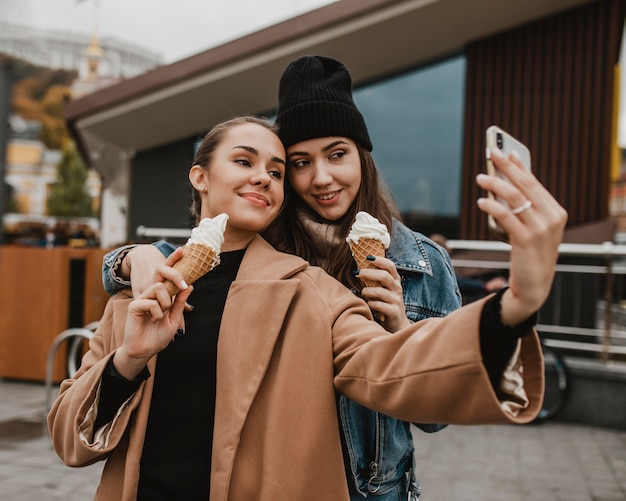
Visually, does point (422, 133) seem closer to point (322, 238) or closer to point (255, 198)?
point (322, 238)

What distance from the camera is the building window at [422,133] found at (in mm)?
9336

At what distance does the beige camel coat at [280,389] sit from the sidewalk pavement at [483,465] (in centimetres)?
327

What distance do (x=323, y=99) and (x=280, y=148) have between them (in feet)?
0.83

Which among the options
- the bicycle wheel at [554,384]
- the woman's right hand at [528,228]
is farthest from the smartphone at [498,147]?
the bicycle wheel at [554,384]

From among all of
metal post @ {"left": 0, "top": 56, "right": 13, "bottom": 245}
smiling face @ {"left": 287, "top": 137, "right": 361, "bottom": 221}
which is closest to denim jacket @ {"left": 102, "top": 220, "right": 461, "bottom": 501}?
smiling face @ {"left": 287, "top": 137, "right": 361, "bottom": 221}

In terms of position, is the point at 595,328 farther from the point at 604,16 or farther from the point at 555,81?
the point at 604,16

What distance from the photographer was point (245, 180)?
5.91ft

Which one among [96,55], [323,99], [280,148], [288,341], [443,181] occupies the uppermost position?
[96,55]

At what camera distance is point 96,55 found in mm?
55875

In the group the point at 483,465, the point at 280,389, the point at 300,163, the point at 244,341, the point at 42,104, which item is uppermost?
the point at 42,104

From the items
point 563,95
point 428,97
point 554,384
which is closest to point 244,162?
point 554,384

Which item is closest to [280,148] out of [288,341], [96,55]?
[288,341]

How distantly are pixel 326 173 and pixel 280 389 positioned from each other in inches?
30.6

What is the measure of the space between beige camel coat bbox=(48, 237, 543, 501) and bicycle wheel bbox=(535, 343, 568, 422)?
5.48 meters
